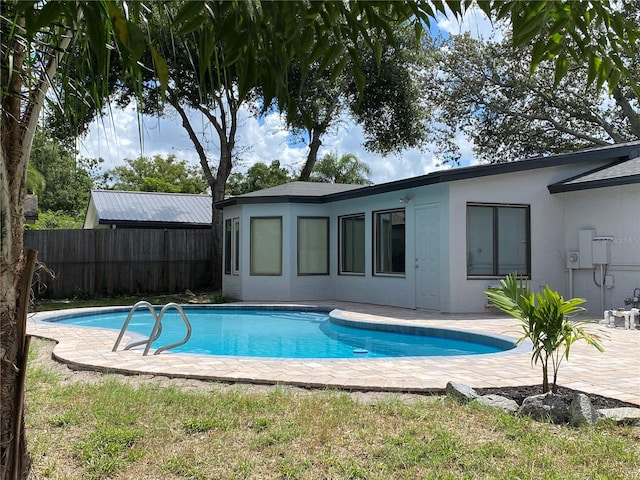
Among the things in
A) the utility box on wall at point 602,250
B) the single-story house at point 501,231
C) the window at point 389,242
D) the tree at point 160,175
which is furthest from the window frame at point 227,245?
the tree at point 160,175

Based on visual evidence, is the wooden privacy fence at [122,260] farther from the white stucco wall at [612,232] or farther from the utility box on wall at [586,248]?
the utility box on wall at [586,248]

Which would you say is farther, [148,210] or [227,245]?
[148,210]

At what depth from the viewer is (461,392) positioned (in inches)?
185

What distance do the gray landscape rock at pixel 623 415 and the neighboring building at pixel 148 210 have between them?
1880 cm

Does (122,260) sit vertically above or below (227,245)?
below

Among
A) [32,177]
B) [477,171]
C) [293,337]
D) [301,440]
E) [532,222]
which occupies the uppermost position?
[32,177]

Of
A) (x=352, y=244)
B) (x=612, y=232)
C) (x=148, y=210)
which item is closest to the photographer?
(x=612, y=232)

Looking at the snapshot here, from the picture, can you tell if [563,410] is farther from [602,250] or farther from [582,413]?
[602,250]

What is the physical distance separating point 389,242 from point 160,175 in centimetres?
3528

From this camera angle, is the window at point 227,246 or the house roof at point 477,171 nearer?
the house roof at point 477,171

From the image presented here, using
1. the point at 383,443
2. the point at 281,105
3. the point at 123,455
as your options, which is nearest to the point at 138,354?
the point at 123,455

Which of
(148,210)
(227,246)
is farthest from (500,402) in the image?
(148,210)

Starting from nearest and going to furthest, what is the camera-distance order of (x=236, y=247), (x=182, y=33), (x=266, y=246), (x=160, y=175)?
(x=182, y=33) → (x=266, y=246) → (x=236, y=247) → (x=160, y=175)

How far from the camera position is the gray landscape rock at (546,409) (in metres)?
4.16
